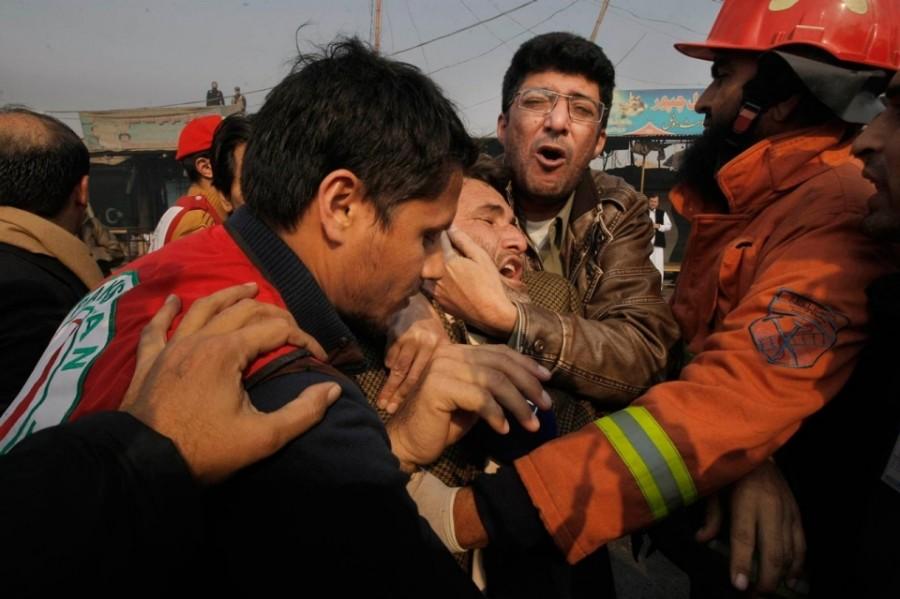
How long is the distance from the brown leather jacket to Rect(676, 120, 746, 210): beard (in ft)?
0.74

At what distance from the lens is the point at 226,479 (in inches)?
35.9

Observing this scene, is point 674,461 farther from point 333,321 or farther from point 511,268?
point 511,268

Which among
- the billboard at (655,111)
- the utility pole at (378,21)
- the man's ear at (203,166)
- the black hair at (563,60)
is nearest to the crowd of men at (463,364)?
the black hair at (563,60)

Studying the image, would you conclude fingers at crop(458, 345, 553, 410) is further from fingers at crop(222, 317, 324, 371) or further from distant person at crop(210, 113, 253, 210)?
distant person at crop(210, 113, 253, 210)

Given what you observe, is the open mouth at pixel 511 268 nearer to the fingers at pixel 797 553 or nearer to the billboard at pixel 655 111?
the fingers at pixel 797 553

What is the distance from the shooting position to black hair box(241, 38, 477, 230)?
Result: 1.38 meters

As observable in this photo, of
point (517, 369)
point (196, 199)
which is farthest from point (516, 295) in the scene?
point (196, 199)

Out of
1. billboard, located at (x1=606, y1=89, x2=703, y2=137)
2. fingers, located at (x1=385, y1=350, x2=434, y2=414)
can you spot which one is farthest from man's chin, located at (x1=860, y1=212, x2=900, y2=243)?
billboard, located at (x1=606, y1=89, x2=703, y2=137)

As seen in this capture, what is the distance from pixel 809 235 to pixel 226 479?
1.52 metres

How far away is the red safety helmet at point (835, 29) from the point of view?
198cm

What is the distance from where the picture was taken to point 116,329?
1.16 meters

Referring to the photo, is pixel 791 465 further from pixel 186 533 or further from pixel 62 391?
pixel 62 391

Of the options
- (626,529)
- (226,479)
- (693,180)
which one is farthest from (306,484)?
(693,180)

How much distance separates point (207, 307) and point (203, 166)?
4295 millimetres
